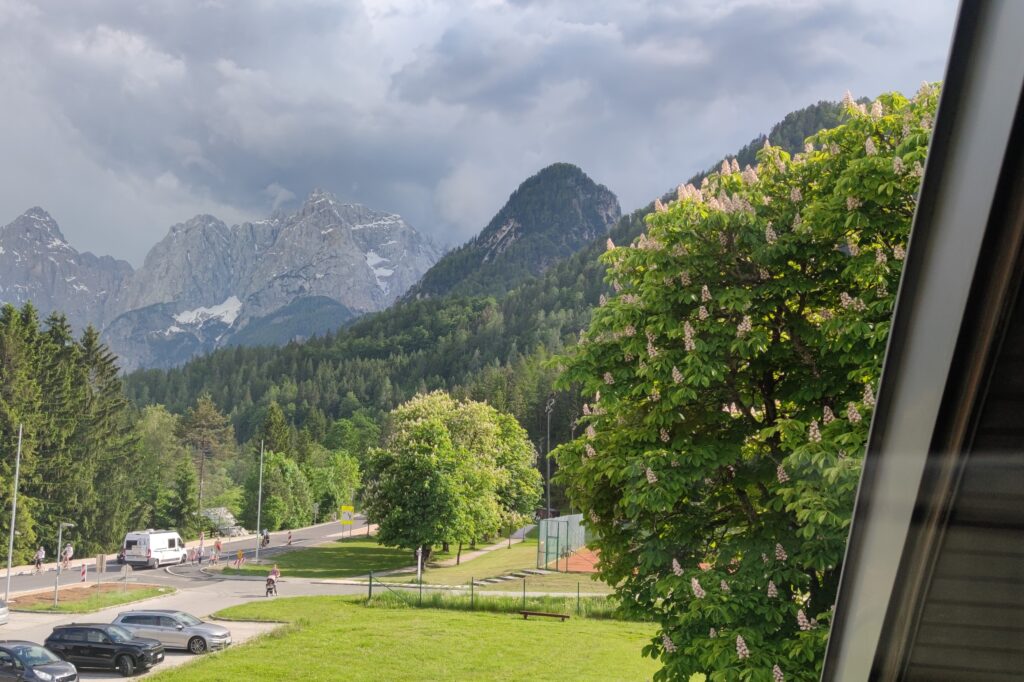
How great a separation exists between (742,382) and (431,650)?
13.3 metres

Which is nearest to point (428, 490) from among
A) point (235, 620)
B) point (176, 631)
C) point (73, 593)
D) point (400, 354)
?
point (235, 620)

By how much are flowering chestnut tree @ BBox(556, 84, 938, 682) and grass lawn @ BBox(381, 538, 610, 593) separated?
1871cm

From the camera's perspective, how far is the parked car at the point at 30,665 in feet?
48.4

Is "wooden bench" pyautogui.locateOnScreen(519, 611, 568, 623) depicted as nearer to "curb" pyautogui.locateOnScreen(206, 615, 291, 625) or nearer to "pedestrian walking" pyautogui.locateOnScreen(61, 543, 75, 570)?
"curb" pyautogui.locateOnScreen(206, 615, 291, 625)

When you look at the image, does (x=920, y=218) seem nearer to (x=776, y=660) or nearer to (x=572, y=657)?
(x=776, y=660)

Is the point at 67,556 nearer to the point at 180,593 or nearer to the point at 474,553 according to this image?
the point at 180,593

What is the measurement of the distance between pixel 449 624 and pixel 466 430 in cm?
2313

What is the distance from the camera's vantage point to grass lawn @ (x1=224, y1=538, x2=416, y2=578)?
38.7 meters

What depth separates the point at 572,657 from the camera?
17766 mm

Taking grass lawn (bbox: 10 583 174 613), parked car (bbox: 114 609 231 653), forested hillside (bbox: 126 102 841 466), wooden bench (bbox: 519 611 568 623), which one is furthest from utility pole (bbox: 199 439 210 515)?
wooden bench (bbox: 519 611 568 623)

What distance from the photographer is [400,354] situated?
145125 mm

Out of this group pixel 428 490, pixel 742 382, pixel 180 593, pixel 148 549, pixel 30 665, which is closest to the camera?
pixel 742 382

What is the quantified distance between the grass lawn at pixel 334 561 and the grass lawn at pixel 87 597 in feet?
22.4

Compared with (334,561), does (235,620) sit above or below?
above
